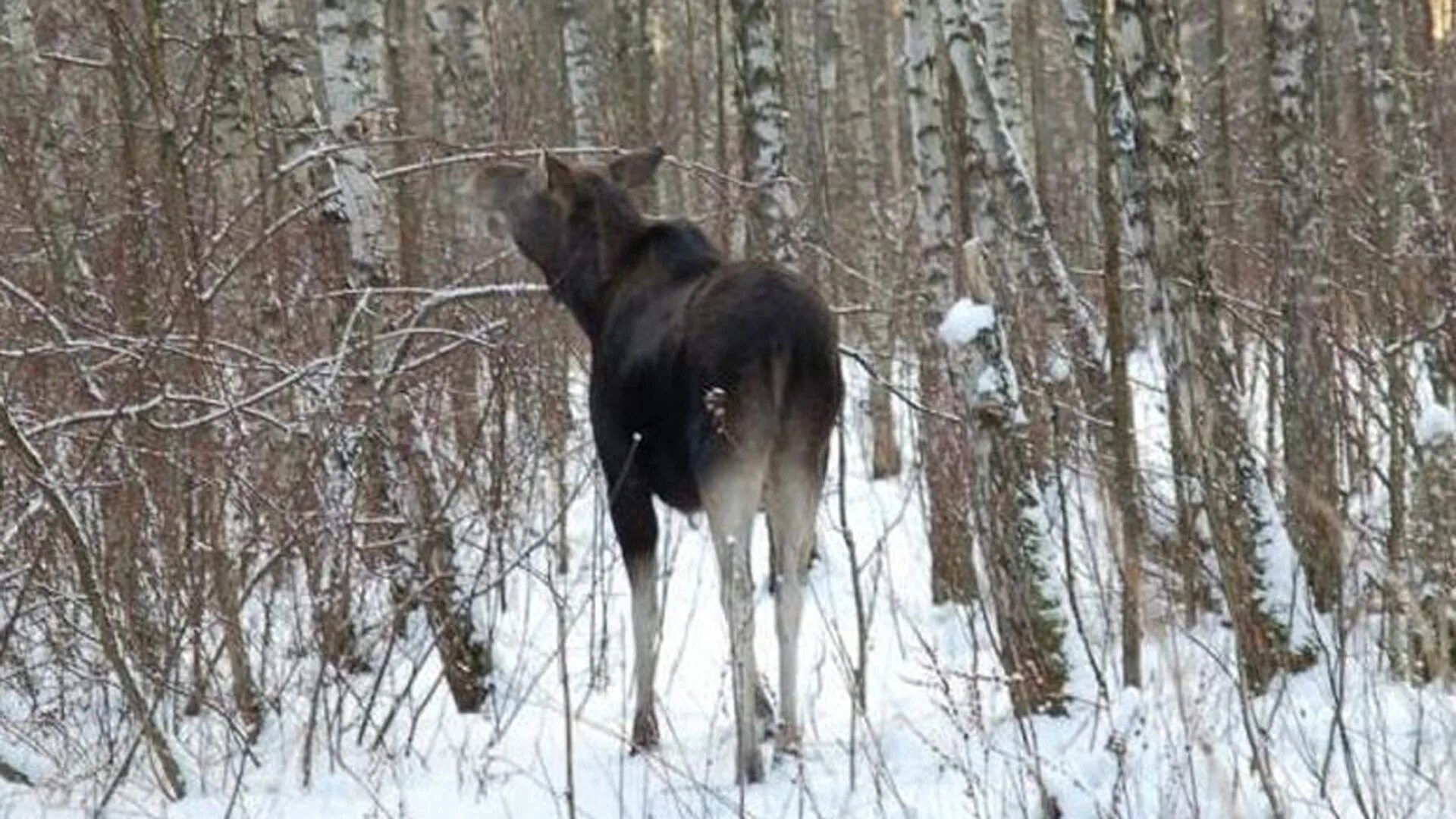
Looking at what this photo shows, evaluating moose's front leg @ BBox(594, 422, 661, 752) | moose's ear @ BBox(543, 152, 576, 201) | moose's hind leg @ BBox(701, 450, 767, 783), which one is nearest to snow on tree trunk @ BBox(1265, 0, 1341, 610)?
moose's hind leg @ BBox(701, 450, 767, 783)

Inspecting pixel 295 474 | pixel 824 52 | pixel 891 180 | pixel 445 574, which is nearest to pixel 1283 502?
pixel 445 574

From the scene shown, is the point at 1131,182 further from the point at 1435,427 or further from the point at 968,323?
the point at 1435,427

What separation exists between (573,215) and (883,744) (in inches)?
95.8

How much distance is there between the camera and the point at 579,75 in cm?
1959

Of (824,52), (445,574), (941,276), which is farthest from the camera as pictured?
(824,52)

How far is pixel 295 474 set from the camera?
7.20m

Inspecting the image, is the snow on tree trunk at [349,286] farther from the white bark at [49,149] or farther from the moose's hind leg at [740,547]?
the moose's hind leg at [740,547]

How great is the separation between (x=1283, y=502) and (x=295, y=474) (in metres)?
3.81

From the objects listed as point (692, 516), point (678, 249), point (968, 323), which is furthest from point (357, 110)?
point (968, 323)

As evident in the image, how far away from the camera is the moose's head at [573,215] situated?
7.27 metres

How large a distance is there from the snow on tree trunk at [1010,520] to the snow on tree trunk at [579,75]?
13249 mm

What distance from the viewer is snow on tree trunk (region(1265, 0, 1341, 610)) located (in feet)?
24.9

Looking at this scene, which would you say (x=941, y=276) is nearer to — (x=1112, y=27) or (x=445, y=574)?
(x=1112, y=27)

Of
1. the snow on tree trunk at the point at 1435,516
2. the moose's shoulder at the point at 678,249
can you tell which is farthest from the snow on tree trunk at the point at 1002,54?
the snow on tree trunk at the point at 1435,516
